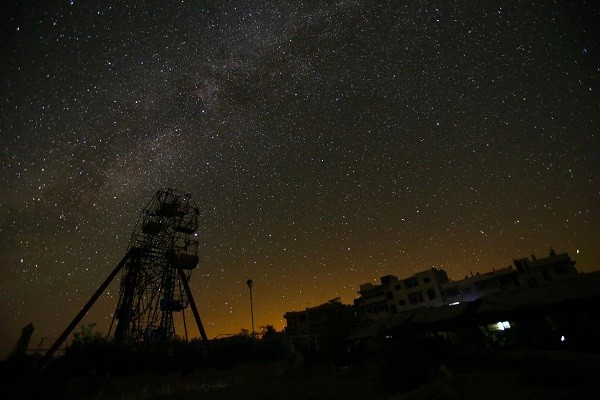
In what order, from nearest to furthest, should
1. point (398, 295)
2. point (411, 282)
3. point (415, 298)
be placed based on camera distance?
point (415, 298) < point (411, 282) < point (398, 295)

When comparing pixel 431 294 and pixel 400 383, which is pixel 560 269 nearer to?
pixel 431 294

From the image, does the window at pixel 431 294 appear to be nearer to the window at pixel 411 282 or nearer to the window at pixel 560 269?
the window at pixel 411 282

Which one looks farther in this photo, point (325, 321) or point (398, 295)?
point (325, 321)

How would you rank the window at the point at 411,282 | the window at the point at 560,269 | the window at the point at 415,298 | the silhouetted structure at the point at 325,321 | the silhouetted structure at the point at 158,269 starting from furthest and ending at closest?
the silhouetted structure at the point at 325,321 < the window at the point at 411,282 < the window at the point at 415,298 < the window at the point at 560,269 < the silhouetted structure at the point at 158,269

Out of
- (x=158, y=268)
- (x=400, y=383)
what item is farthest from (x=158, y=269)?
(x=400, y=383)


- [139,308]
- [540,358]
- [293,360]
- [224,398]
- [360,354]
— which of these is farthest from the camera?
[139,308]

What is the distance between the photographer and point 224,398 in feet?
32.4

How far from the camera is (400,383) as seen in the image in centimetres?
838

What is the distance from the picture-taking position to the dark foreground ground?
6520 mm

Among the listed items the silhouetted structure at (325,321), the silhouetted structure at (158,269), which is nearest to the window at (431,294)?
the silhouetted structure at (325,321)

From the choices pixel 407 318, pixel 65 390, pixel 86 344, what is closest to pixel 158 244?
pixel 86 344

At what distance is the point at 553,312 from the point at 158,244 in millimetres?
28191

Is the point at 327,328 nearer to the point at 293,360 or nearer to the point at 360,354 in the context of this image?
the point at 293,360

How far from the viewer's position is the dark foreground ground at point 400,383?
6520 mm
